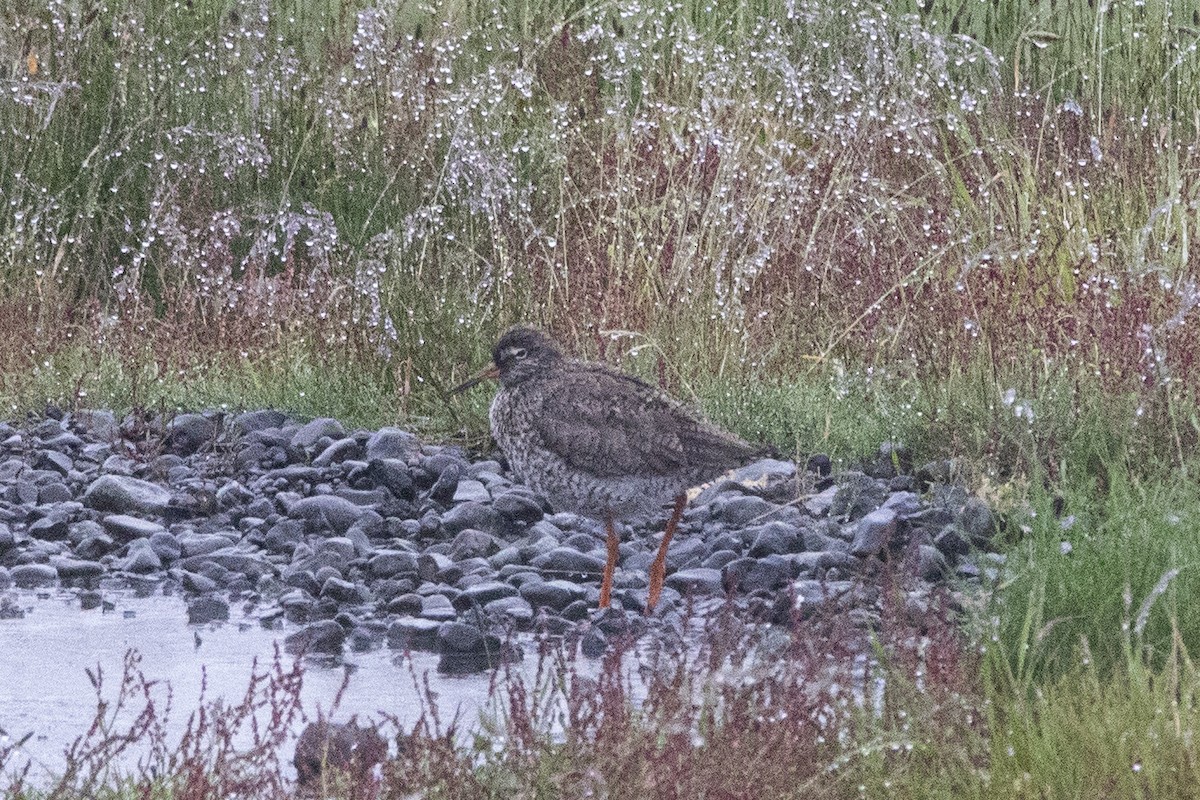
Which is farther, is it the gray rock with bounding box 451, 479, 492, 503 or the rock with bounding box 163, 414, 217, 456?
the rock with bounding box 163, 414, 217, 456

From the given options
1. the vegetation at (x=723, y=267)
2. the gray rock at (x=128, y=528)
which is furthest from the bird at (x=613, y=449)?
the gray rock at (x=128, y=528)

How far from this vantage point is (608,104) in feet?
30.5

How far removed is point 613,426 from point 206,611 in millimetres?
1356

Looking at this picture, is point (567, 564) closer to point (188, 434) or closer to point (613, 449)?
point (613, 449)

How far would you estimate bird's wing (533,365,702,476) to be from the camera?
5.48 metres

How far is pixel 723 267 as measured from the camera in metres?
8.12

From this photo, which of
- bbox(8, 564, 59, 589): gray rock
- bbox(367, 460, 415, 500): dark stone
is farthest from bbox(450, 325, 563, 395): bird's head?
bbox(8, 564, 59, 589): gray rock

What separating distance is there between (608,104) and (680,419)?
4014 millimetres

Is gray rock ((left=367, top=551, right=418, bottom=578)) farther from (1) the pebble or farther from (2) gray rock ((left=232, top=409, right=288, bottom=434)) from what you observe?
(2) gray rock ((left=232, top=409, right=288, bottom=434))

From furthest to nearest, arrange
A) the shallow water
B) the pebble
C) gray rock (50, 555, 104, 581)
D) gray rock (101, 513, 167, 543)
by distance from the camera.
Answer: gray rock (101, 513, 167, 543), gray rock (50, 555, 104, 581), the pebble, the shallow water

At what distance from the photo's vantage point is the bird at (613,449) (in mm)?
5484

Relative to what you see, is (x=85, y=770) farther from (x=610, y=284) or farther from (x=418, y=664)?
(x=610, y=284)

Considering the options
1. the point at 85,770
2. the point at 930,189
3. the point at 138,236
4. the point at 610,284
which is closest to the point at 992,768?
the point at 85,770

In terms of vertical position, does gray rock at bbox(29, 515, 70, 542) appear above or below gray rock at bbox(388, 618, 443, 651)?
above
